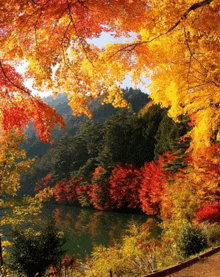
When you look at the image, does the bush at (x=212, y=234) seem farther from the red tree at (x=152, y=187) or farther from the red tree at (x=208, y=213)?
the red tree at (x=152, y=187)

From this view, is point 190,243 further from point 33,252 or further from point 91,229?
point 91,229

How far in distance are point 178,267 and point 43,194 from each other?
527 centimetres

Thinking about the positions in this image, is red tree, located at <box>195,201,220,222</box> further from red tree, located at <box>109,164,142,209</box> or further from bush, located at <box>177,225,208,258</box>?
red tree, located at <box>109,164,142,209</box>

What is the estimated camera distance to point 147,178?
18.7 metres

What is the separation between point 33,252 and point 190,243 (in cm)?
393

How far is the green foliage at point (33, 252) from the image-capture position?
5902 millimetres

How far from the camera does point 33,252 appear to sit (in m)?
5.99

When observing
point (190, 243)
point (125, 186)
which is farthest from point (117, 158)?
point (190, 243)

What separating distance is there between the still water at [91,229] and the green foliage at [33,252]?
6.96 metres

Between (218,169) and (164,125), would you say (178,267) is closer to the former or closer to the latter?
(218,169)

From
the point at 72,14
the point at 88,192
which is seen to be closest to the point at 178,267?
the point at 72,14

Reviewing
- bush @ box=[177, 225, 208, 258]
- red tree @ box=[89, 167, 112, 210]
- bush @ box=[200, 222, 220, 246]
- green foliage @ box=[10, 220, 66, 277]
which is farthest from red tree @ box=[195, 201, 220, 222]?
red tree @ box=[89, 167, 112, 210]

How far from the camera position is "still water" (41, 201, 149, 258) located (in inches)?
566

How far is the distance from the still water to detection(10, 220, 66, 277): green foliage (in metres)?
6.96
